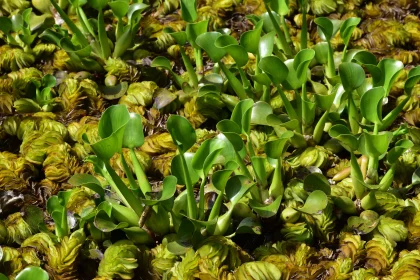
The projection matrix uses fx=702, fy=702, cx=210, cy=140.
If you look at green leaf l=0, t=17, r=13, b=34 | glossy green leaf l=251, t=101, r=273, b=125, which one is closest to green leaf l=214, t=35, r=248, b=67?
glossy green leaf l=251, t=101, r=273, b=125

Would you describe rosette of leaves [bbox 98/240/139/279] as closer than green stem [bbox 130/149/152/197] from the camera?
Yes

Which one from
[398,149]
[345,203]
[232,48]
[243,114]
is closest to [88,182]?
[243,114]

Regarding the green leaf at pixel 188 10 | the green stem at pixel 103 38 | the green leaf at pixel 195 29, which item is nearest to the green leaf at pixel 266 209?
the green leaf at pixel 195 29

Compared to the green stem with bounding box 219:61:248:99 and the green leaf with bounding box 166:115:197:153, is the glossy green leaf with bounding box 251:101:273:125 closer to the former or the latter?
the green stem with bounding box 219:61:248:99

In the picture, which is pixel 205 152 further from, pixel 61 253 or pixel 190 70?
pixel 190 70

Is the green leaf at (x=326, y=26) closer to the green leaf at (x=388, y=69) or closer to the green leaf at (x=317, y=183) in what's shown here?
the green leaf at (x=388, y=69)

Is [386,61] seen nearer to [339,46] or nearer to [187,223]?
[339,46]

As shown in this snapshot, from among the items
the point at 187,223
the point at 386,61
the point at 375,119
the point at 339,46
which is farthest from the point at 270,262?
the point at 339,46
